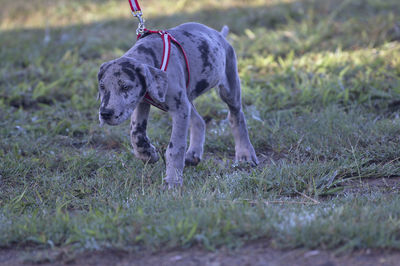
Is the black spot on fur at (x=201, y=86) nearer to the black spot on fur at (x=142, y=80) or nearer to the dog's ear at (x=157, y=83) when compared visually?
the dog's ear at (x=157, y=83)

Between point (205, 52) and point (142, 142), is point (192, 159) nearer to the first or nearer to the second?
point (142, 142)

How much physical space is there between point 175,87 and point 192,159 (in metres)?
0.96

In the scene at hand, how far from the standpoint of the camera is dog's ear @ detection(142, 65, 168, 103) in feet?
12.6

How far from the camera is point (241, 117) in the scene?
5.14 metres

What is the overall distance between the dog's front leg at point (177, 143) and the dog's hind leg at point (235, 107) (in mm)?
973

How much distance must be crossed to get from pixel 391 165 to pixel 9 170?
3643 millimetres

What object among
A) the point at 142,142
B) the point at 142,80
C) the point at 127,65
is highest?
the point at 127,65

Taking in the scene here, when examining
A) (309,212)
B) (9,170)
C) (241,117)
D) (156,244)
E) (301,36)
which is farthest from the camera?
(301,36)

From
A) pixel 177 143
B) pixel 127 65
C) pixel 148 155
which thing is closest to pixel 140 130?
pixel 148 155

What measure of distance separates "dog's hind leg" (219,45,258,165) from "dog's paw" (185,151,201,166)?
1.51 feet

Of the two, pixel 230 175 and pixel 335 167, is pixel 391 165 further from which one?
pixel 230 175

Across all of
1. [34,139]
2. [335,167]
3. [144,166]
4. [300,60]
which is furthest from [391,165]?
Result: [34,139]

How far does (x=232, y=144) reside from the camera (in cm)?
553

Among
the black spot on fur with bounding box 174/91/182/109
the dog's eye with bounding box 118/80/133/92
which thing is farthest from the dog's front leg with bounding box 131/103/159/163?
the dog's eye with bounding box 118/80/133/92
